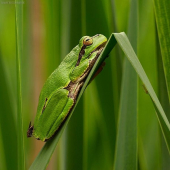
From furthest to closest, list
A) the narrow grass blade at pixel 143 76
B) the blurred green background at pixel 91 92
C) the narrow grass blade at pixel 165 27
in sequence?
1. the blurred green background at pixel 91 92
2. the narrow grass blade at pixel 165 27
3. the narrow grass blade at pixel 143 76

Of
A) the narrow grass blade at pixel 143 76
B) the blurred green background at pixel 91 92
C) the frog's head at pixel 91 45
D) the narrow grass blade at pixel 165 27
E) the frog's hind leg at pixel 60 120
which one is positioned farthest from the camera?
the blurred green background at pixel 91 92

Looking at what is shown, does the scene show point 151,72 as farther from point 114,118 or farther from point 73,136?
point 73,136

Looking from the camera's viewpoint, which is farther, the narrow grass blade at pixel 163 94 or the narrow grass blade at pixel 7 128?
the narrow grass blade at pixel 7 128

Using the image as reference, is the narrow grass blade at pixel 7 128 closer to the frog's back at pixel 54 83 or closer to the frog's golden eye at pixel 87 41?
the frog's back at pixel 54 83

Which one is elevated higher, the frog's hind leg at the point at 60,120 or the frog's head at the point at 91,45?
the frog's head at the point at 91,45

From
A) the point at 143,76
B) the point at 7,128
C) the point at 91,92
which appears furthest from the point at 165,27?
the point at 7,128

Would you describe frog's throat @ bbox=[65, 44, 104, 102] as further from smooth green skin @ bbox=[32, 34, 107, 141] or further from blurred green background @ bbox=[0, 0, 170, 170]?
blurred green background @ bbox=[0, 0, 170, 170]

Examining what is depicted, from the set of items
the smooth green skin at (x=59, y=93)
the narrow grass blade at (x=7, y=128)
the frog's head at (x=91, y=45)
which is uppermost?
the frog's head at (x=91, y=45)

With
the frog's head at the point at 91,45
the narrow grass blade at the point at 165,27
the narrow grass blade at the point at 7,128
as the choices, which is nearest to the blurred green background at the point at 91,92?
the narrow grass blade at the point at 7,128
